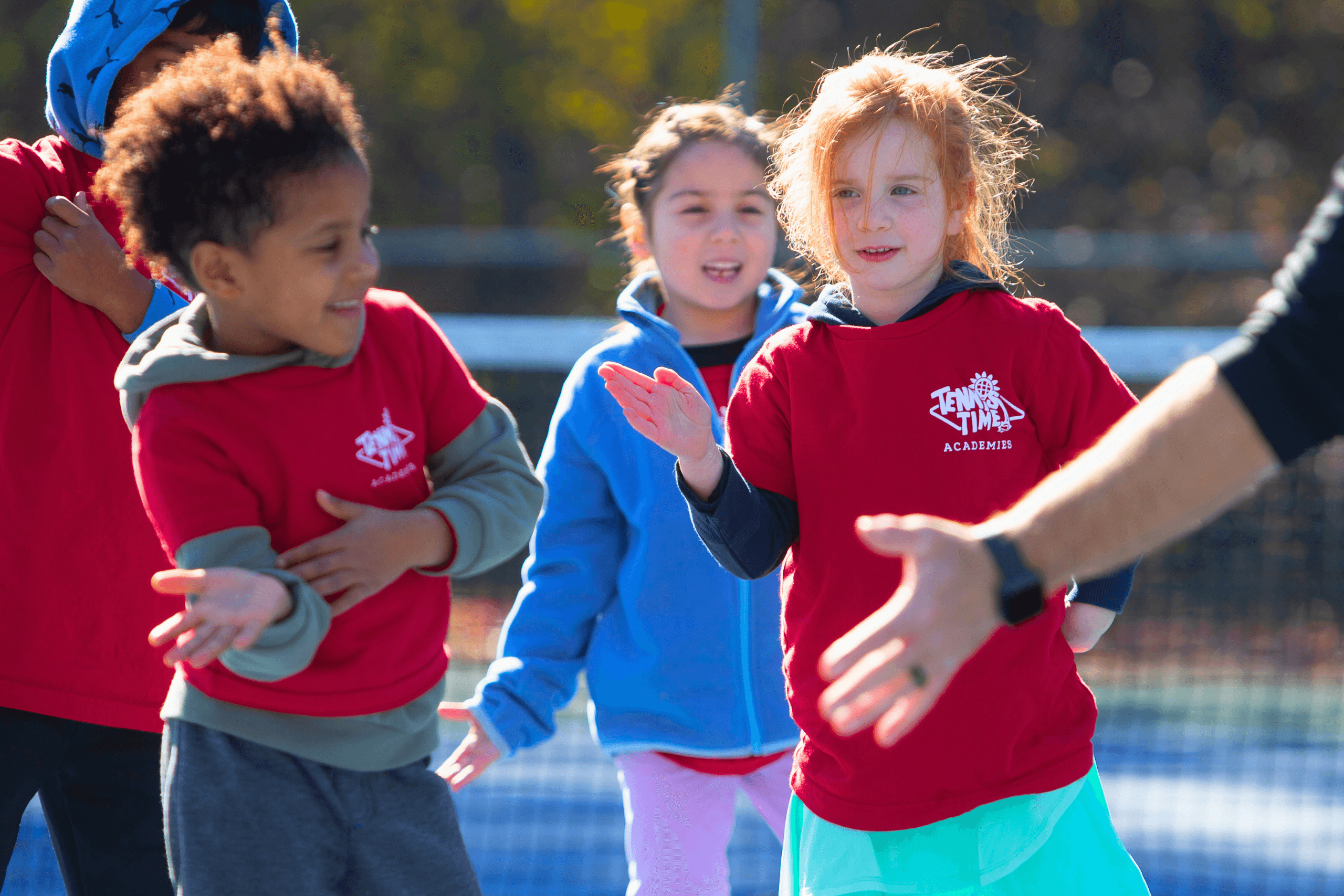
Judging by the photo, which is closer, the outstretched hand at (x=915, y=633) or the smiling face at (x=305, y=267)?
the outstretched hand at (x=915, y=633)

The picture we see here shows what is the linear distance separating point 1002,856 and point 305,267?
4.09 ft

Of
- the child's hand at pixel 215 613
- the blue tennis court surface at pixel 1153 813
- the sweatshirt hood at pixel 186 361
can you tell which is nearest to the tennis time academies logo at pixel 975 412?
the sweatshirt hood at pixel 186 361

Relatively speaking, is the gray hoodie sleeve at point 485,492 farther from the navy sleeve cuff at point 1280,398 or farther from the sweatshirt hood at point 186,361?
the navy sleeve cuff at point 1280,398

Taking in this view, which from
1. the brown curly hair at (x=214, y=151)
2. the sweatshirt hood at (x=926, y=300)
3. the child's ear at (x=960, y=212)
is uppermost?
A: the brown curly hair at (x=214, y=151)

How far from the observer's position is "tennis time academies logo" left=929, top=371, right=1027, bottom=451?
1.96 metres

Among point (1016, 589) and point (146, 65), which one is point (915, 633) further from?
point (146, 65)

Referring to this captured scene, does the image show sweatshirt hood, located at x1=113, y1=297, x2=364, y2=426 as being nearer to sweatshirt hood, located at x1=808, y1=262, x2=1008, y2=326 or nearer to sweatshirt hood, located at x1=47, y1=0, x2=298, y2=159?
sweatshirt hood, located at x1=47, y1=0, x2=298, y2=159

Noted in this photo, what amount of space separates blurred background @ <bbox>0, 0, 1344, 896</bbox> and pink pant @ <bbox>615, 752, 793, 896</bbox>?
2.71 meters

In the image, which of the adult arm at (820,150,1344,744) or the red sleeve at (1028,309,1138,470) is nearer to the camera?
the adult arm at (820,150,1344,744)

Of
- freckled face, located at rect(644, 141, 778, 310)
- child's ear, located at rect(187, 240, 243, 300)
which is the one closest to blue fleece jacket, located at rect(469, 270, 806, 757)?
freckled face, located at rect(644, 141, 778, 310)

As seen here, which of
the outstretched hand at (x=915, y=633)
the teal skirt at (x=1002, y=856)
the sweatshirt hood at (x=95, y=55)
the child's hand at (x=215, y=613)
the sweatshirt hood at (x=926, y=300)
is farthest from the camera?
the sweatshirt hood at (x=95, y=55)

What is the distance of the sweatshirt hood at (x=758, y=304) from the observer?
106 inches

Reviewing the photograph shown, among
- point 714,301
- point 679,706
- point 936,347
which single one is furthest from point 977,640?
point 714,301

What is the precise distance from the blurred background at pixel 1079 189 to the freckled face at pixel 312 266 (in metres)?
3.63
